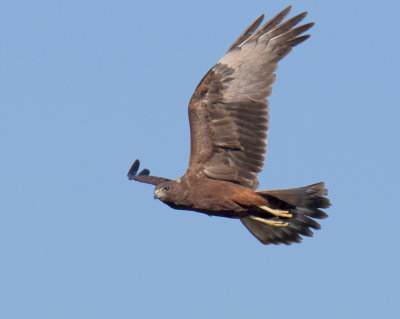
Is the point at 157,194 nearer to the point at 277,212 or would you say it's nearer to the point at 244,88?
the point at 277,212

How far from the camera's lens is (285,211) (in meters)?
12.7

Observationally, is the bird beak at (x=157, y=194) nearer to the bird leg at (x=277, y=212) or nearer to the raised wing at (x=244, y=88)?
the raised wing at (x=244, y=88)

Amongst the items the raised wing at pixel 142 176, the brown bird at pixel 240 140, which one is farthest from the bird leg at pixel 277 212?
the raised wing at pixel 142 176

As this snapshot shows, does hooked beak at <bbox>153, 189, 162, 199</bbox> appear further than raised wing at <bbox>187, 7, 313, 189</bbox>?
Yes

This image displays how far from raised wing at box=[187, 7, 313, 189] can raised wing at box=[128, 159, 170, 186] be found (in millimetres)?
2076

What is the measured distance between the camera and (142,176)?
14.9 m

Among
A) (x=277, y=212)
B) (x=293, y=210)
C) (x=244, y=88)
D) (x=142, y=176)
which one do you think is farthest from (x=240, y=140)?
(x=142, y=176)

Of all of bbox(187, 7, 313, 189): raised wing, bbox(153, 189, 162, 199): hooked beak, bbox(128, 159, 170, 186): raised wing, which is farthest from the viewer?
bbox(128, 159, 170, 186): raised wing

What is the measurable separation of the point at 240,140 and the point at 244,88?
70cm

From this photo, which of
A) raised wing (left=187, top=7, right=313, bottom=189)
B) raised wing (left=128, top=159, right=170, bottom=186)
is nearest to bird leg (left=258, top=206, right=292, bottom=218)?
raised wing (left=187, top=7, right=313, bottom=189)

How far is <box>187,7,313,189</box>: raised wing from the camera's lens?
12180 mm

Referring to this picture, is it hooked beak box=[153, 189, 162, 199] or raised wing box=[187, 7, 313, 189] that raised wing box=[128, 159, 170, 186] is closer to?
hooked beak box=[153, 189, 162, 199]

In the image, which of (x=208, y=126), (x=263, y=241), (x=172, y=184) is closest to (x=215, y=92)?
(x=208, y=126)

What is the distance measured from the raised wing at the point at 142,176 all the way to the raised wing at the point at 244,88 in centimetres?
208
